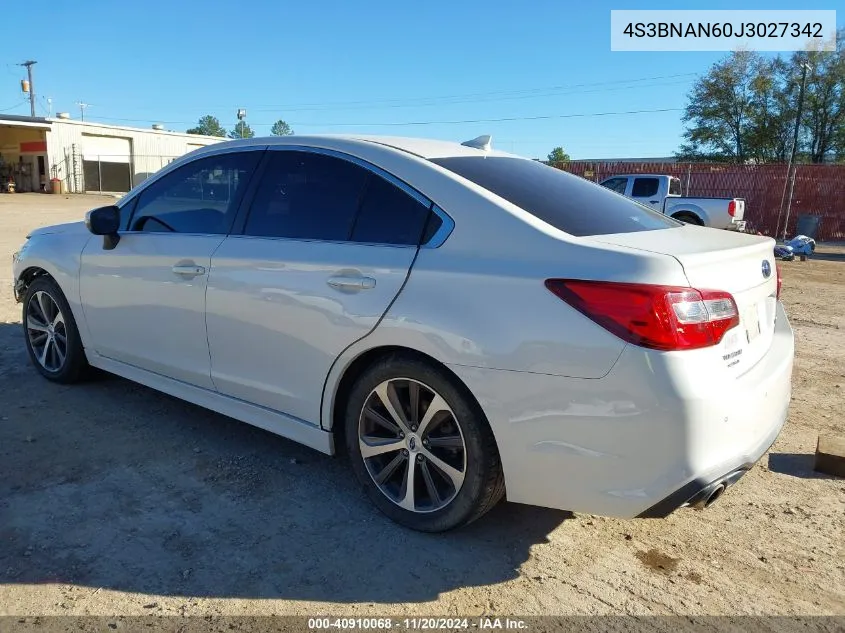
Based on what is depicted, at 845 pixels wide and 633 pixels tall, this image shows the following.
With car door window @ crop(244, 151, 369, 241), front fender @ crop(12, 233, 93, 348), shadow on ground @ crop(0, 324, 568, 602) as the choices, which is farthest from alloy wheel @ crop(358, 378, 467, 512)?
front fender @ crop(12, 233, 93, 348)

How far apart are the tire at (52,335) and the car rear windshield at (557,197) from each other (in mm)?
3042

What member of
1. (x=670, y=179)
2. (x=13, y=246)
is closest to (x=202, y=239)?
(x=13, y=246)

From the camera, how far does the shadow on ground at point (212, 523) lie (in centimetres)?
267

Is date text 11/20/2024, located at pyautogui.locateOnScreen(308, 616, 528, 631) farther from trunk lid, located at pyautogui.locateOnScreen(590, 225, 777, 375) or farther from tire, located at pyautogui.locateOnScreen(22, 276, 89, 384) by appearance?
tire, located at pyautogui.locateOnScreen(22, 276, 89, 384)

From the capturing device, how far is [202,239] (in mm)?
3750

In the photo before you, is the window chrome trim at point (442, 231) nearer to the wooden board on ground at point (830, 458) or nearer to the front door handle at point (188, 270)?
the front door handle at point (188, 270)

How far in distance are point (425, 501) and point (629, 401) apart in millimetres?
1111

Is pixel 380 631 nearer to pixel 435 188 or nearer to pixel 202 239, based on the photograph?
pixel 435 188

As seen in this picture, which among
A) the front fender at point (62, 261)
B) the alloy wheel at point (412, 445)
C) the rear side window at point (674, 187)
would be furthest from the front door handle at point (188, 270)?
the rear side window at point (674, 187)

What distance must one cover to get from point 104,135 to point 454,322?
43923 millimetres

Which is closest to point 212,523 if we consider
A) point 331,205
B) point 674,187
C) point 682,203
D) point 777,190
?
point 331,205

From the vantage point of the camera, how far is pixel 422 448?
9.65 ft

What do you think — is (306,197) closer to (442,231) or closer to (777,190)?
(442,231)

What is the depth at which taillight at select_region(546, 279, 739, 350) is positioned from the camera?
7.59 feet
